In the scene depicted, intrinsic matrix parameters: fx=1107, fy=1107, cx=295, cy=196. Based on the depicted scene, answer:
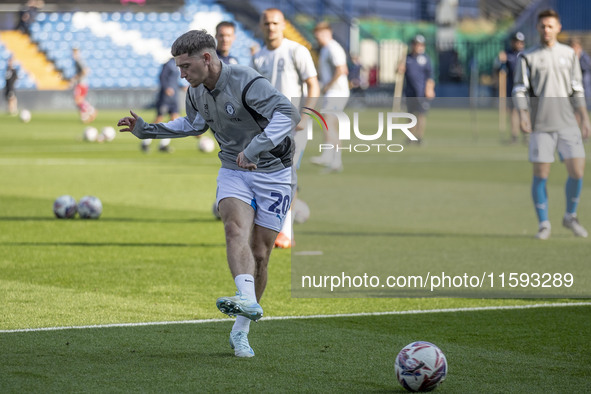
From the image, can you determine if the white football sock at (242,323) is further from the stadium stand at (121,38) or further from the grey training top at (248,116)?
the stadium stand at (121,38)

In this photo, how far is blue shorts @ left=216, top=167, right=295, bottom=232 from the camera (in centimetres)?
678

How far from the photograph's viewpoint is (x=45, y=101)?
48344mm

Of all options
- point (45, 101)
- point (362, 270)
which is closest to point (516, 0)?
point (45, 101)

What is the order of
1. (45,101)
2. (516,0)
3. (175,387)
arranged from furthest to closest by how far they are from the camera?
(516,0), (45,101), (175,387)

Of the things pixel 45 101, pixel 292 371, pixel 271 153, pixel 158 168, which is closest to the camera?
pixel 292 371

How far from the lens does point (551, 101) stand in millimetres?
11562

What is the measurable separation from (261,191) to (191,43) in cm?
102

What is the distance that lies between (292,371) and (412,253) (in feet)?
15.6

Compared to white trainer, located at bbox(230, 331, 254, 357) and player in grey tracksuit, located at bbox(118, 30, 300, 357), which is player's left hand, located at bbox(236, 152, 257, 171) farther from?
white trainer, located at bbox(230, 331, 254, 357)

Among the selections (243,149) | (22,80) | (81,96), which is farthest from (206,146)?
(22,80)

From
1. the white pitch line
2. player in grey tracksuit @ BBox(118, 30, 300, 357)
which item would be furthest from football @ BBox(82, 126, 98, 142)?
player in grey tracksuit @ BBox(118, 30, 300, 357)

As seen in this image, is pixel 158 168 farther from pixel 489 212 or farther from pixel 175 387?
pixel 175 387

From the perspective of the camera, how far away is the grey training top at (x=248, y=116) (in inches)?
255

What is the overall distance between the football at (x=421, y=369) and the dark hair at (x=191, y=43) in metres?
A: 2.11
